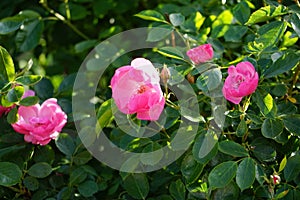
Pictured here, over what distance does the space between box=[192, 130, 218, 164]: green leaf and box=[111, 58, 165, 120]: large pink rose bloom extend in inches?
4.5

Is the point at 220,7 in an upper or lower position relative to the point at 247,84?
lower

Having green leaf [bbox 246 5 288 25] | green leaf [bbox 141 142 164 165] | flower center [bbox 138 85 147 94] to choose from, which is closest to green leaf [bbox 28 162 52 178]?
green leaf [bbox 141 142 164 165]

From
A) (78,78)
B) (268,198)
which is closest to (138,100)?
(268,198)

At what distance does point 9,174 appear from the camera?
1365 mm

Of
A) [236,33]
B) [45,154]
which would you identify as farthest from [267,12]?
[45,154]

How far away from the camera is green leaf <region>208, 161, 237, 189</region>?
4.04 feet

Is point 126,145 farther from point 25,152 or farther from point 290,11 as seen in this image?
point 290,11

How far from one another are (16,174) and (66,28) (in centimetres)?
114

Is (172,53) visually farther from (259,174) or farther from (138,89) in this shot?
(259,174)

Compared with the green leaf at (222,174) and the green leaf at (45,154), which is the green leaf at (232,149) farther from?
the green leaf at (45,154)

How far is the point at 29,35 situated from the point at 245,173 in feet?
3.50

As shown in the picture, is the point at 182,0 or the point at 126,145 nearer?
the point at 126,145

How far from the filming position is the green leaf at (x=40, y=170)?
1456 millimetres

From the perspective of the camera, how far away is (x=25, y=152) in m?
1.53
